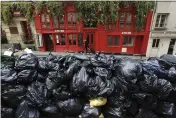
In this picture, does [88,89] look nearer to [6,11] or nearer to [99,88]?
[99,88]

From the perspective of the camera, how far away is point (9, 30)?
35.8 ft

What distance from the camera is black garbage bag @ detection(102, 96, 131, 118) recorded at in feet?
6.21

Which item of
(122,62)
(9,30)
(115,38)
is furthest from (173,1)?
(9,30)

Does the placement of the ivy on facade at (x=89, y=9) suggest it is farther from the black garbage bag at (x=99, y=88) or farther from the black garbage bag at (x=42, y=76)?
the black garbage bag at (x=99, y=88)

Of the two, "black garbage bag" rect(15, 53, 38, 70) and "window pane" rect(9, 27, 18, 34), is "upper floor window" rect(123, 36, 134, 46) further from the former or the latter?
"black garbage bag" rect(15, 53, 38, 70)

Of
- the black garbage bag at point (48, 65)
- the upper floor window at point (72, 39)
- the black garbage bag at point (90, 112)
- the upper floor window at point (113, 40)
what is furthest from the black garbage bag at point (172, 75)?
the upper floor window at point (72, 39)

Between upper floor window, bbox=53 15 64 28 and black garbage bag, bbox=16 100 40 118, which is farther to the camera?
upper floor window, bbox=53 15 64 28

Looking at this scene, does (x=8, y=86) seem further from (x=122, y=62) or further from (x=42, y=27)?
(x=42, y=27)

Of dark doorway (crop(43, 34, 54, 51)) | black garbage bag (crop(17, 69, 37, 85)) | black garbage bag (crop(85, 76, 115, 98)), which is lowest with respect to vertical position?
dark doorway (crop(43, 34, 54, 51))

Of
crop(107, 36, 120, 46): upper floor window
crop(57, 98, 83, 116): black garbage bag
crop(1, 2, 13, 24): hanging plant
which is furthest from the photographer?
crop(107, 36, 120, 46): upper floor window

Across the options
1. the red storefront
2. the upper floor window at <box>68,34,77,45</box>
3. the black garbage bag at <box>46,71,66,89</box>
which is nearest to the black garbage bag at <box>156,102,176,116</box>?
the black garbage bag at <box>46,71,66,89</box>

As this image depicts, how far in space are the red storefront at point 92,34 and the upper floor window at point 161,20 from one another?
48cm

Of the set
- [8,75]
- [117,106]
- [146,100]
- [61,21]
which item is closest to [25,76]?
[8,75]

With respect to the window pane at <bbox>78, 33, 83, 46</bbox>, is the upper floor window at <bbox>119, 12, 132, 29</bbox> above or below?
above
